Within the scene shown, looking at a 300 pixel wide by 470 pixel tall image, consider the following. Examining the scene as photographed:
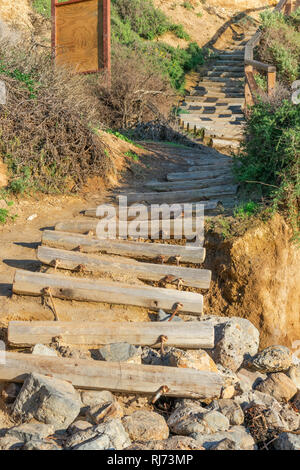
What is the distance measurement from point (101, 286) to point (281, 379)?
1.84 m

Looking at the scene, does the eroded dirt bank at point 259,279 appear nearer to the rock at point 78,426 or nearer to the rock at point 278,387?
the rock at point 278,387

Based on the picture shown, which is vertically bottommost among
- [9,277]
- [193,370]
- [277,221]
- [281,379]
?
[281,379]

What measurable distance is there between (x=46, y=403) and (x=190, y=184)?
4570 mm

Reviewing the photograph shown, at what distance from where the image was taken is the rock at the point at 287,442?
3.62 metres

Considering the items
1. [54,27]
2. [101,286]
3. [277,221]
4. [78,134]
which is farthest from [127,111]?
[101,286]

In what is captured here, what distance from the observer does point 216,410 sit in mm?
4113

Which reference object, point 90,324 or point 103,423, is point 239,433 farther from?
point 90,324

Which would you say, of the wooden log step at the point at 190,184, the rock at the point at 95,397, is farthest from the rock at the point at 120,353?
the wooden log step at the point at 190,184

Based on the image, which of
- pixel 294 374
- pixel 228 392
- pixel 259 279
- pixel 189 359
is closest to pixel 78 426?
pixel 189 359

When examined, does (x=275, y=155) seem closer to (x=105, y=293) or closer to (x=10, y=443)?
(x=105, y=293)

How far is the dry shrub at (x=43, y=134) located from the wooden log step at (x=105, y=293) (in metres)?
2.43

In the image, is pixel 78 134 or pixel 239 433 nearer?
pixel 239 433

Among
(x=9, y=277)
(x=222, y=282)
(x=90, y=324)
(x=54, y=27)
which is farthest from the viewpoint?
(x=54, y=27)

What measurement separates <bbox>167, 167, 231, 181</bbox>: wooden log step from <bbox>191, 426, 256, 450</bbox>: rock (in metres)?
4.62
